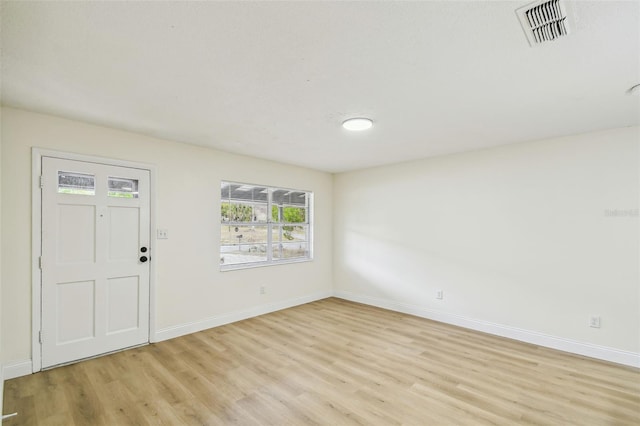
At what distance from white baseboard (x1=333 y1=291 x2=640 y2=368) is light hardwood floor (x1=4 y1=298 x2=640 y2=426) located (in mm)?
132

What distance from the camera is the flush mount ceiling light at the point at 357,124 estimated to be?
9.59ft

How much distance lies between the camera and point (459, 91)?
2.35 meters

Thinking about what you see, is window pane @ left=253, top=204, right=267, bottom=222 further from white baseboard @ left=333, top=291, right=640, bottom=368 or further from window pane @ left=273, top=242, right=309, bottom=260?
white baseboard @ left=333, top=291, right=640, bottom=368

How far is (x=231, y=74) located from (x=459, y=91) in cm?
173

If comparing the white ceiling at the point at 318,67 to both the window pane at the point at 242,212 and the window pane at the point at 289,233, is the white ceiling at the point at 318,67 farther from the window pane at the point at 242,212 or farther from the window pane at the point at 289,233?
the window pane at the point at 289,233

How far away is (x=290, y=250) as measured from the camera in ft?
17.6

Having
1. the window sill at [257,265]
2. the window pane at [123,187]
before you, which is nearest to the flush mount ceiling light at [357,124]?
the window pane at [123,187]

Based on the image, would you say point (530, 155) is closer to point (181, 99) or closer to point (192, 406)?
point (181, 99)

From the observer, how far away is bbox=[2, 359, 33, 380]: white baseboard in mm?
2641

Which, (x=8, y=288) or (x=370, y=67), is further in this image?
(x=8, y=288)

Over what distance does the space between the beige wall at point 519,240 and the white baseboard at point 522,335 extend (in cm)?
1

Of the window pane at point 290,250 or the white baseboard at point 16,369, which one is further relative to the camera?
the window pane at point 290,250

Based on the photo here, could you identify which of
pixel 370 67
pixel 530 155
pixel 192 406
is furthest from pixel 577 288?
pixel 192 406

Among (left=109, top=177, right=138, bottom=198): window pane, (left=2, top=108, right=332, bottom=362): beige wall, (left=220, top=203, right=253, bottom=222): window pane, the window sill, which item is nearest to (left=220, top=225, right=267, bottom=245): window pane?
(left=220, top=203, right=253, bottom=222): window pane
